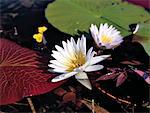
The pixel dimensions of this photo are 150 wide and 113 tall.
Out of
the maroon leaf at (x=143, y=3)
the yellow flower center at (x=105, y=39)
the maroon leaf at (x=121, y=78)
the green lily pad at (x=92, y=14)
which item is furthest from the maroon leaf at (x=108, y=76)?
the maroon leaf at (x=143, y=3)

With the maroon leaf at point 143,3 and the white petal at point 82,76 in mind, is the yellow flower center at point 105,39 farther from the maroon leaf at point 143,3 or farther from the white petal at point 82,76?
the maroon leaf at point 143,3

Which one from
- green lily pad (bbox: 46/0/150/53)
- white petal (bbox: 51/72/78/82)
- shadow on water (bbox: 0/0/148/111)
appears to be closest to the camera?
white petal (bbox: 51/72/78/82)

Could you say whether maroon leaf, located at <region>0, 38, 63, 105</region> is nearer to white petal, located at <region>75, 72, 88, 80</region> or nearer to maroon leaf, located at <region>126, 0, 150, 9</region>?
white petal, located at <region>75, 72, 88, 80</region>

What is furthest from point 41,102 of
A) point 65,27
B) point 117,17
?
point 117,17

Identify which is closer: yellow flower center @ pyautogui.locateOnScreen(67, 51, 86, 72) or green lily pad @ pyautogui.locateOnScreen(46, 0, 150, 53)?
yellow flower center @ pyautogui.locateOnScreen(67, 51, 86, 72)

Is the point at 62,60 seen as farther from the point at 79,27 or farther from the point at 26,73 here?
the point at 79,27

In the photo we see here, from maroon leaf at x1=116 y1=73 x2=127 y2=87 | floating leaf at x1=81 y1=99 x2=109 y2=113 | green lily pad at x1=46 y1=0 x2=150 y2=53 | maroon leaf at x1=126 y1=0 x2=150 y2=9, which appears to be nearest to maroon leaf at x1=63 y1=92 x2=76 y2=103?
floating leaf at x1=81 y1=99 x2=109 y2=113
